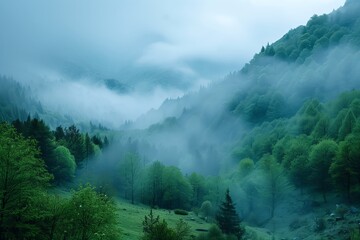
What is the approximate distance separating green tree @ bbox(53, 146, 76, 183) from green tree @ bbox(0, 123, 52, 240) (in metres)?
59.2

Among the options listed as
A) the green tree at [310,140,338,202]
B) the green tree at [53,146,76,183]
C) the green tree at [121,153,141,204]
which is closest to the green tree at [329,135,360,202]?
the green tree at [310,140,338,202]

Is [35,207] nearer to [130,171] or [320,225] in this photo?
[320,225]

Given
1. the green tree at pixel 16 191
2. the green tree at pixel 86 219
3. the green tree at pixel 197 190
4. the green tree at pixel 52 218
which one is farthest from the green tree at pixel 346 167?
the green tree at pixel 16 191

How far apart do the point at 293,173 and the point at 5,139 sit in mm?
80613

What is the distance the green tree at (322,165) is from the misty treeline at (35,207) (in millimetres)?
63098

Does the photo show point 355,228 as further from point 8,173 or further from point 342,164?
point 8,173

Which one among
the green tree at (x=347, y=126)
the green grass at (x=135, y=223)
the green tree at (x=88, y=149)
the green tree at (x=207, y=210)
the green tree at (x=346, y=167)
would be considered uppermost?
Answer: the green tree at (x=347, y=126)

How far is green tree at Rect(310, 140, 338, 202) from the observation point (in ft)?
311

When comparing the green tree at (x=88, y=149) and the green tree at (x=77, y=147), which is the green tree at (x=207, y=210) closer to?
the green tree at (x=77, y=147)

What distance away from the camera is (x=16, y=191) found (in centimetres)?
4228

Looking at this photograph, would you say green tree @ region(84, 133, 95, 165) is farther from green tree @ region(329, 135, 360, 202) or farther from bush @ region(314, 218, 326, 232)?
bush @ region(314, 218, 326, 232)

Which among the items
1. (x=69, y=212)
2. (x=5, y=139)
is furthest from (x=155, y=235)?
(x=5, y=139)

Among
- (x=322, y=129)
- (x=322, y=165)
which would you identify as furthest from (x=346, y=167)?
(x=322, y=129)

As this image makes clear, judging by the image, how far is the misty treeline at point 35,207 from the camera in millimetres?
41750
